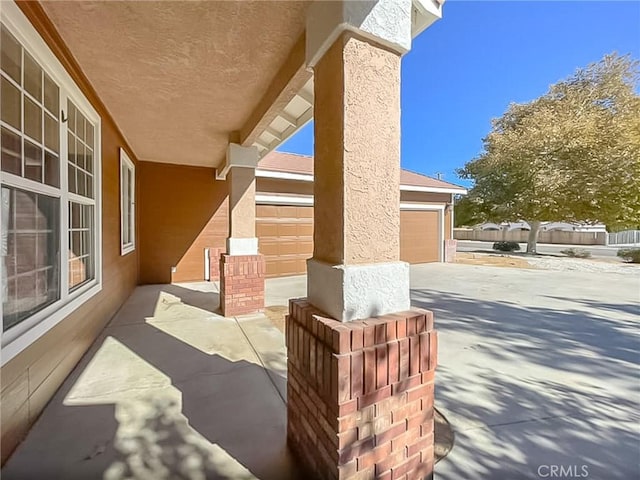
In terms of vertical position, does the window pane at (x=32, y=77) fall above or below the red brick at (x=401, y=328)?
above

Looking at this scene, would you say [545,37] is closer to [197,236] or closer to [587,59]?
[197,236]

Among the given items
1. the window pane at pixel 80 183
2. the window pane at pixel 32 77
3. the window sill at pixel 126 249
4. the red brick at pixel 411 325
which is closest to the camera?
the red brick at pixel 411 325

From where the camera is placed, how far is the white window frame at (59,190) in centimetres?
198

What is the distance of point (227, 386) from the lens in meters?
2.75

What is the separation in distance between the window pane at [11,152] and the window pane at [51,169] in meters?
0.45

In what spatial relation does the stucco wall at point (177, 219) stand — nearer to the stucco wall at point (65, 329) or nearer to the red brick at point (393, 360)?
the stucco wall at point (65, 329)

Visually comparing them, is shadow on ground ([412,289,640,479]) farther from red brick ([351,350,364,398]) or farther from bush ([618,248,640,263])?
bush ([618,248,640,263])

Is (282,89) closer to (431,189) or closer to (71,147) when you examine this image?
(71,147)

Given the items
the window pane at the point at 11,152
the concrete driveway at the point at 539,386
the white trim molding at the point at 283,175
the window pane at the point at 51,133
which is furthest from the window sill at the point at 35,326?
the white trim molding at the point at 283,175

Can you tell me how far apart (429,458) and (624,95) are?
23.8m

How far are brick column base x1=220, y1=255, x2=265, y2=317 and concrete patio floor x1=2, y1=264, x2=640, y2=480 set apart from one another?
0.76 feet

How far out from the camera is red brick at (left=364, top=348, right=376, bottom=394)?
1401 mm

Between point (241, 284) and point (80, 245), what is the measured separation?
2168 millimetres

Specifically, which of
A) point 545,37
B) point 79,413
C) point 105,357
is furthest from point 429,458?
point 545,37
